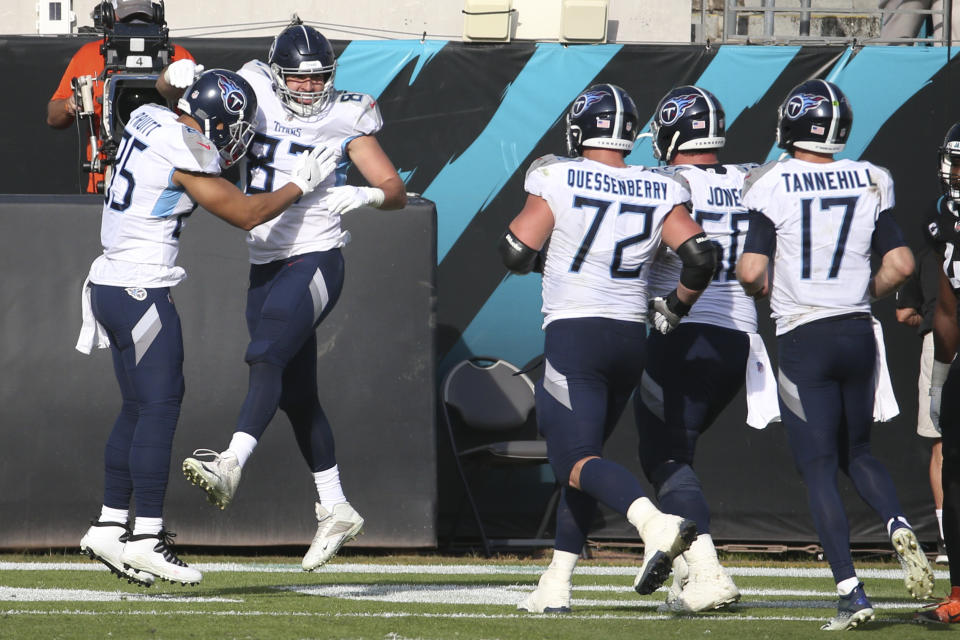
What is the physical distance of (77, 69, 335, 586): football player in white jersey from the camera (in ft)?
15.8

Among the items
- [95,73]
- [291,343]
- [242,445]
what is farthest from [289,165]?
[95,73]

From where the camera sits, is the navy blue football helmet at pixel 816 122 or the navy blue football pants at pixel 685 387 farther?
the navy blue football pants at pixel 685 387

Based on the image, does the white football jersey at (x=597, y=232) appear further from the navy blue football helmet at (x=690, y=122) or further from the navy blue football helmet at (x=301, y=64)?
the navy blue football helmet at (x=301, y=64)

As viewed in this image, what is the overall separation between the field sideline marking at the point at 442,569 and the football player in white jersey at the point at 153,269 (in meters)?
1.66

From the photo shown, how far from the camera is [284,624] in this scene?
170 inches

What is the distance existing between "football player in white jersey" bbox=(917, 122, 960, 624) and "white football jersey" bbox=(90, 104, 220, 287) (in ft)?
8.51

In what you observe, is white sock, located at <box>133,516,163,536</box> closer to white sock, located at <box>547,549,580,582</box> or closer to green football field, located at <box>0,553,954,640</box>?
green football field, located at <box>0,553,954,640</box>

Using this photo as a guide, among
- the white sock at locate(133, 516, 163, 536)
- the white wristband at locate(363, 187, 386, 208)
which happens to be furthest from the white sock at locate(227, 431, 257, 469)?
the white wristband at locate(363, 187, 386, 208)

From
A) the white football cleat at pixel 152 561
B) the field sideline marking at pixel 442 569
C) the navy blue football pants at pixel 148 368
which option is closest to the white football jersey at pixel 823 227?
the navy blue football pants at pixel 148 368

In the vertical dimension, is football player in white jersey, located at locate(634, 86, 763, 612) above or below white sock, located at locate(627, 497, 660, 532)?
above

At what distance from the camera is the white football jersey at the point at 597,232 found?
15.0 feet

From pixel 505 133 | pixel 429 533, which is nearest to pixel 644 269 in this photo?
pixel 429 533

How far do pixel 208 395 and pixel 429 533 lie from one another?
136 centimetres

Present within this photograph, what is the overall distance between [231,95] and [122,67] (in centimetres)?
205
